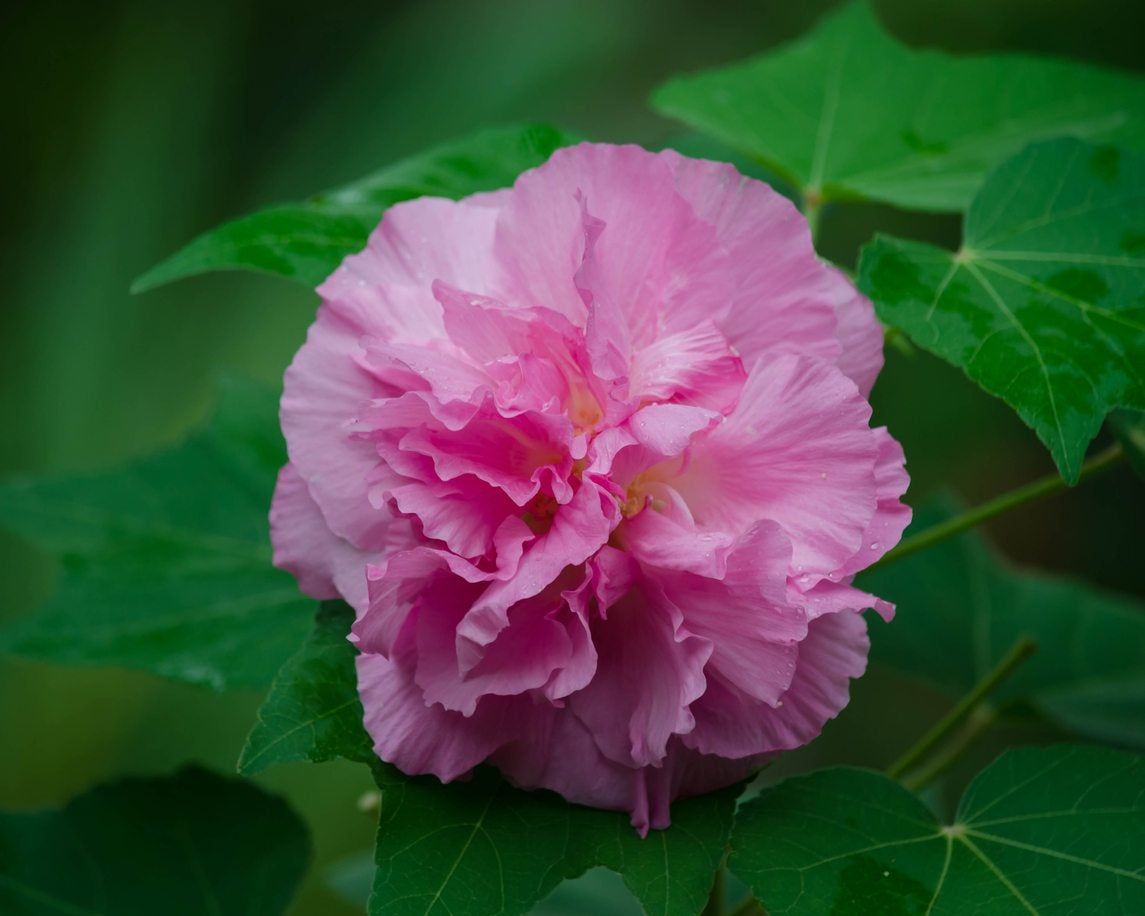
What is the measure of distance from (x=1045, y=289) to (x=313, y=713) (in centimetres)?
43

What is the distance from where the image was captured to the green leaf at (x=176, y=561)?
821 mm

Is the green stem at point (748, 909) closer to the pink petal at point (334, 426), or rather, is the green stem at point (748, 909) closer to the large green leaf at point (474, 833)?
the large green leaf at point (474, 833)

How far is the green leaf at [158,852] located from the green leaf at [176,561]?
0.36 feet

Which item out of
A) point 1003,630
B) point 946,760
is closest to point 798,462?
point 946,760

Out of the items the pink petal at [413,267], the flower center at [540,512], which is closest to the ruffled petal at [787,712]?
the flower center at [540,512]

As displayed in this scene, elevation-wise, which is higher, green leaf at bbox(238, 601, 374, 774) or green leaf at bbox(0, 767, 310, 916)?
green leaf at bbox(238, 601, 374, 774)

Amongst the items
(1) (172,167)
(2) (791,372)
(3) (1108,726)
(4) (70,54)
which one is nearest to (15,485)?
(2) (791,372)

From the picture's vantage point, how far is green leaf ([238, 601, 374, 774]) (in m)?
0.54

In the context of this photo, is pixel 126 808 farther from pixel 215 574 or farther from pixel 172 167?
pixel 172 167

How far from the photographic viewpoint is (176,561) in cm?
93

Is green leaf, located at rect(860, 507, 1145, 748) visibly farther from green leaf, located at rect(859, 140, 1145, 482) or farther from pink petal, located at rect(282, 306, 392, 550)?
pink petal, located at rect(282, 306, 392, 550)

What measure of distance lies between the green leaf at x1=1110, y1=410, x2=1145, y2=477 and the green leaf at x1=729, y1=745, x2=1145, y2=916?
0.16m

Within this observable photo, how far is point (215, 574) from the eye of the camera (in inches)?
35.9

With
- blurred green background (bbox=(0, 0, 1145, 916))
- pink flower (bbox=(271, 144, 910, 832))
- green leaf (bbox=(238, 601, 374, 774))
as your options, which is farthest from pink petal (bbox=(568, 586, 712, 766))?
blurred green background (bbox=(0, 0, 1145, 916))
